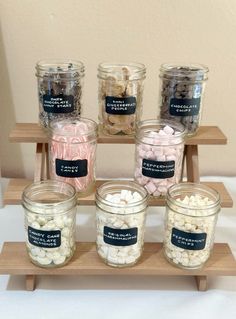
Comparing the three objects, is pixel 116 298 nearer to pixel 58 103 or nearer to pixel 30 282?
pixel 30 282

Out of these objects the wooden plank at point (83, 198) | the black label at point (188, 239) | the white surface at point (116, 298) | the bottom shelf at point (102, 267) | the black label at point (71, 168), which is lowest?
the white surface at point (116, 298)

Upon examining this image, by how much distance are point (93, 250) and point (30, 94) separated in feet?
1.36

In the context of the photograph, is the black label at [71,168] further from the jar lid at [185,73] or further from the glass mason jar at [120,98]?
the jar lid at [185,73]

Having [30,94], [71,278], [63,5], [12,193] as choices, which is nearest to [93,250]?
[71,278]

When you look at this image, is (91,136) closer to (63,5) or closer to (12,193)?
(12,193)

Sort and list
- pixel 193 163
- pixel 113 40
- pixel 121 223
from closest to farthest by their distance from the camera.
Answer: pixel 121 223
pixel 193 163
pixel 113 40

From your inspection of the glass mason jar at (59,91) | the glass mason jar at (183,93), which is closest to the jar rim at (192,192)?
the glass mason jar at (183,93)

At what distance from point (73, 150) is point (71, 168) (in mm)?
30

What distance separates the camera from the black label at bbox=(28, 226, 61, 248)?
0.67 m

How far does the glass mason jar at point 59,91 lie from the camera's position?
0.72 metres

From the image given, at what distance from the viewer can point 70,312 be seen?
2.24 ft

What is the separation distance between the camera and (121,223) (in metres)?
0.67

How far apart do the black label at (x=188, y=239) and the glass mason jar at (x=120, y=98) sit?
196 millimetres

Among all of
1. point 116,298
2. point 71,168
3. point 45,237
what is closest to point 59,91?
point 71,168
